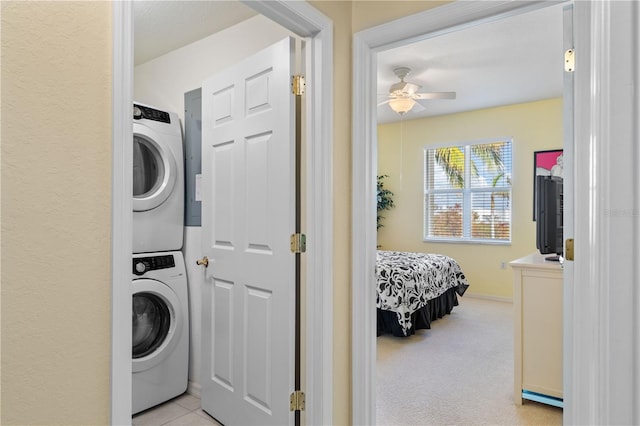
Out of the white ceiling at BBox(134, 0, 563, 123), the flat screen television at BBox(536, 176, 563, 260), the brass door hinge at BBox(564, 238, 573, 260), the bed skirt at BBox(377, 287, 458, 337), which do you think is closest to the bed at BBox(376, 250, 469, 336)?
the bed skirt at BBox(377, 287, 458, 337)

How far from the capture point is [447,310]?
466 cm

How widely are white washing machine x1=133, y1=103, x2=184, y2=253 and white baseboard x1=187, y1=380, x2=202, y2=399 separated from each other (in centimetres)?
92

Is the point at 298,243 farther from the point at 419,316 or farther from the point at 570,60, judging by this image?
the point at 419,316

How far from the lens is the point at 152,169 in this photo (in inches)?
105

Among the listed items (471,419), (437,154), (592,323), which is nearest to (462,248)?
(437,154)

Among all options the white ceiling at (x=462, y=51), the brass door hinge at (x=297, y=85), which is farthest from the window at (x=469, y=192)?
the brass door hinge at (x=297, y=85)

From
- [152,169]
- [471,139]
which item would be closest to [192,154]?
[152,169]

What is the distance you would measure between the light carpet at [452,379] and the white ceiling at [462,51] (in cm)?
244

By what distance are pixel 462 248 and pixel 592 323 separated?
238 inches

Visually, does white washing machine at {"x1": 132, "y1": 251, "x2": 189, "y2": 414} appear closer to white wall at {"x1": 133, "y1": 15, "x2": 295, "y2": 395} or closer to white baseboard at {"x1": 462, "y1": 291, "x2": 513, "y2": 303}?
white wall at {"x1": 133, "y1": 15, "x2": 295, "y2": 395}

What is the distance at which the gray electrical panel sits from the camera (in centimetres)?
270

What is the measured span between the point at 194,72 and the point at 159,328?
1.74 meters

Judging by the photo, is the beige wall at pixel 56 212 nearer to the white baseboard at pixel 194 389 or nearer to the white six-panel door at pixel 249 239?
the white six-panel door at pixel 249 239

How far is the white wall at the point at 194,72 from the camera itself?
2.39 metres
